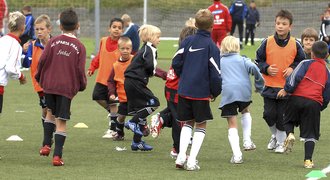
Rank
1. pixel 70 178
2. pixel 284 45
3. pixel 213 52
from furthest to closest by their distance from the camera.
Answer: pixel 284 45 < pixel 213 52 < pixel 70 178

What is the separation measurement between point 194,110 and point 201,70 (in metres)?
0.46

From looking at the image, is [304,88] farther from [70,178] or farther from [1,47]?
[1,47]

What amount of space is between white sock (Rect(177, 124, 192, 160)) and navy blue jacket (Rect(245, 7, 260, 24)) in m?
22.8

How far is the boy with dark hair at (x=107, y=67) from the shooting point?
1191cm

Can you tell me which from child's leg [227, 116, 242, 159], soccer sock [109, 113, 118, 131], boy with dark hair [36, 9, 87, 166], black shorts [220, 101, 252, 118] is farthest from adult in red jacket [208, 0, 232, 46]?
boy with dark hair [36, 9, 87, 166]

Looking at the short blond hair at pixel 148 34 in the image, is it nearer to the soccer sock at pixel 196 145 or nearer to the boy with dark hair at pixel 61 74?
the boy with dark hair at pixel 61 74

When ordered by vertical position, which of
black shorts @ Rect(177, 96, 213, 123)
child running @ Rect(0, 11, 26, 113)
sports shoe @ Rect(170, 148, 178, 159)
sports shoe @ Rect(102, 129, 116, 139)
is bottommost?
sports shoe @ Rect(102, 129, 116, 139)

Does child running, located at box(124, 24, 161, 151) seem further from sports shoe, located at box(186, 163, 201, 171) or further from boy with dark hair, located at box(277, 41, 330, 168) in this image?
boy with dark hair, located at box(277, 41, 330, 168)

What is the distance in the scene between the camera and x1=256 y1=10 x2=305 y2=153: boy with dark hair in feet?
34.0

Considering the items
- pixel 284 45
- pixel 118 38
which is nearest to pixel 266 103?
pixel 284 45

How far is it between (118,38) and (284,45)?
2.77 meters

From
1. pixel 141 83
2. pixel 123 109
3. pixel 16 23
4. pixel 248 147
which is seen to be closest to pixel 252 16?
pixel 123 109

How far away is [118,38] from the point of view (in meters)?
12.1

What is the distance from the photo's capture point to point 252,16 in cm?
3206
